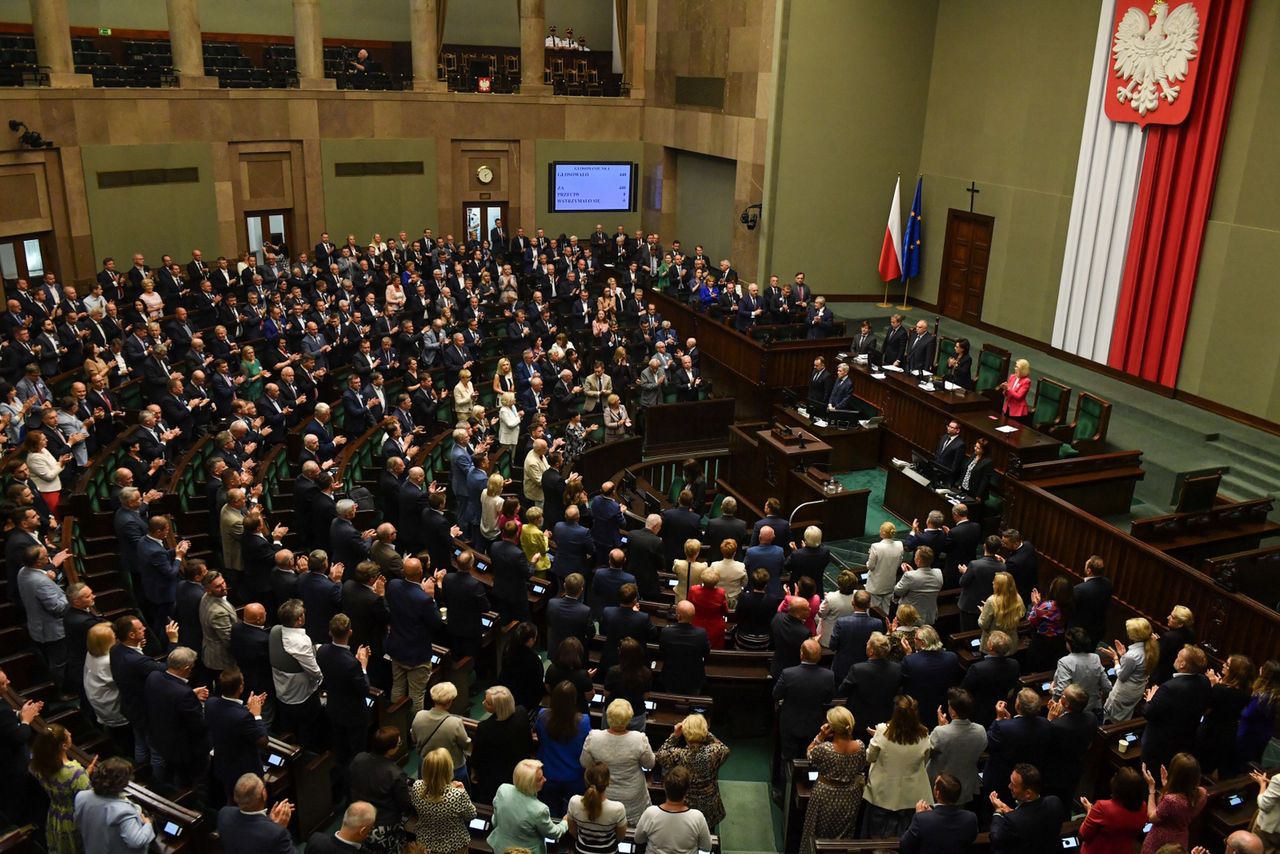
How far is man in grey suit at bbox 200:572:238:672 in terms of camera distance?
619 cm

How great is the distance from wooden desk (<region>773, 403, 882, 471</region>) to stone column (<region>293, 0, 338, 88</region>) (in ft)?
37.6

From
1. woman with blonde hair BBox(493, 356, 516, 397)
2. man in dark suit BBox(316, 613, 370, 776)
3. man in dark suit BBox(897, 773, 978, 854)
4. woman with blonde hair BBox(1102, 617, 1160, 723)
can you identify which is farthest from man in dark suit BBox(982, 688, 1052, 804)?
woman with blonde hair BBox(493, 356, 516, 397)

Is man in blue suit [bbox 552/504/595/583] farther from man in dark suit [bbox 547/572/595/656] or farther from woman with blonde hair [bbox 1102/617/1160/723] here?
woman with blonde hair [bbox 1102/617/1160/723]

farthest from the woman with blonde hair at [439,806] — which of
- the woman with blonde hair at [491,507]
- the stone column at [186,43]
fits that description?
the stone column at [186,43]

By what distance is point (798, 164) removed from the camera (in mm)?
17672

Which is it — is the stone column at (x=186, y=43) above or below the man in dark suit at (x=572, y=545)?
above

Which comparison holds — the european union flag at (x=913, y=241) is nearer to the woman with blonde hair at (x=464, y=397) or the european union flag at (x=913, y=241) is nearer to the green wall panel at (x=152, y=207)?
the woman with blonde hair at (x=464, y=397)

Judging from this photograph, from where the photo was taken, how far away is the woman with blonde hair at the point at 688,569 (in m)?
6.91

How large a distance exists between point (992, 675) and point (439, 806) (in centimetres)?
336

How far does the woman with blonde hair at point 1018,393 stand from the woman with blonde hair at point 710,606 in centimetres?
571

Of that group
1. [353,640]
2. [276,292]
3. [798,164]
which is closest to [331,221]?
[276,292]

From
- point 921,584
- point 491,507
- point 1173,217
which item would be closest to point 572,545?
point 491,507

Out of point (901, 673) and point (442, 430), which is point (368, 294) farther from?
point (901, 673)

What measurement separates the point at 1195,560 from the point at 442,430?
7816 millimetres
